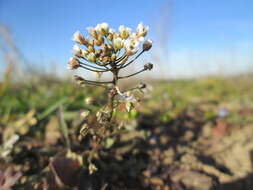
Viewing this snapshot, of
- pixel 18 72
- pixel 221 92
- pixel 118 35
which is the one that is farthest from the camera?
pixel 18 72

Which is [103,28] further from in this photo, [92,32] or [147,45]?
[147,45]

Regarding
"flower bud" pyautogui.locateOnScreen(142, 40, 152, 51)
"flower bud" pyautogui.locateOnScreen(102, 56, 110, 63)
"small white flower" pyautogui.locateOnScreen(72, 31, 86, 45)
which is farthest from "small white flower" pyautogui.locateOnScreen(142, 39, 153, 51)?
"small white flower" pyautogui.locateOnScreen(72, 31, 86, 45)

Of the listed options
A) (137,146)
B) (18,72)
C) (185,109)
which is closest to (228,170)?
(137,146)

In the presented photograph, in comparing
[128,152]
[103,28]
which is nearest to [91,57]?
[103,28]

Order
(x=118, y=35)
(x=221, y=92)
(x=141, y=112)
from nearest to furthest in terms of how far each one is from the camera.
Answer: (x=118, y=35) → (x=141, y=112) → (x=221, y=92)

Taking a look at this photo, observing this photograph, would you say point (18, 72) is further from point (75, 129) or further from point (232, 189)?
point (232, 189)

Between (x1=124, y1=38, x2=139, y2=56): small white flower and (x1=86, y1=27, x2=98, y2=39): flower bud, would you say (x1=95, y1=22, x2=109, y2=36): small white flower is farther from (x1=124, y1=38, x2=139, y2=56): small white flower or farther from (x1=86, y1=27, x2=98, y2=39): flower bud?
(x1=124, y1=38, x2=139, y2=56): small white flower
